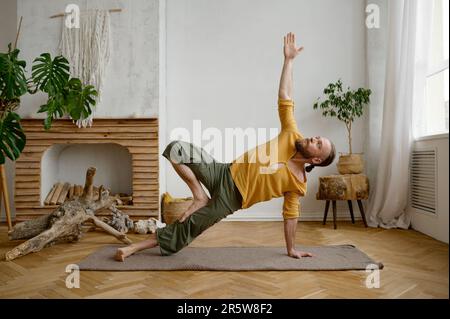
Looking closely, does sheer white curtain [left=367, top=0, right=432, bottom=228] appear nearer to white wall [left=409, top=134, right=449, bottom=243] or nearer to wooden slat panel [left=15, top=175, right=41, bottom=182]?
white wall [left=409, top=134, right=449, bottom=243]

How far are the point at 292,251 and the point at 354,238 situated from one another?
0.94 metres

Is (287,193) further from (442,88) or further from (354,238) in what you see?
(442,88)

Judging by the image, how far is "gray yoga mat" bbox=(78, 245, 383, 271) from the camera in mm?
2160

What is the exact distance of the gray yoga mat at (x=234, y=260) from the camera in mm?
2160

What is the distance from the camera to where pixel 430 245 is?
275cm

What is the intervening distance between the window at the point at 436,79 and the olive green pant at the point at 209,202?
6.54 feet

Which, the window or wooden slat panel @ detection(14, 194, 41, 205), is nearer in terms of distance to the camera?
the window

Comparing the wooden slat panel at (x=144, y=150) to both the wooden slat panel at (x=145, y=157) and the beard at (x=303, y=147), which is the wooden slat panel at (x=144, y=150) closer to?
the wooden slat panel at (x=145, y=157)

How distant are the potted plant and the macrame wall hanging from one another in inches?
88.8

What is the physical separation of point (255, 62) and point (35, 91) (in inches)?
90.4

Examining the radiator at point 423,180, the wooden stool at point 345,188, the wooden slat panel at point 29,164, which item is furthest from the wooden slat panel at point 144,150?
the radiator at point 423,180

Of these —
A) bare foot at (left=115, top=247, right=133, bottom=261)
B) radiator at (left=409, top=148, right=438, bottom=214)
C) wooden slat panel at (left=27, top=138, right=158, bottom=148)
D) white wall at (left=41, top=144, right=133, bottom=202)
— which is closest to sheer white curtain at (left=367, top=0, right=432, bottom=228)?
radiator at (left=409, top=148, right=438, bottom=214)

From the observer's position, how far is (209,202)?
233cm

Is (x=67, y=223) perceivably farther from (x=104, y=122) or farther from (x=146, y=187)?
(x=104, y=122)
